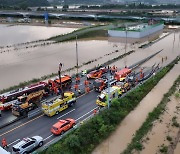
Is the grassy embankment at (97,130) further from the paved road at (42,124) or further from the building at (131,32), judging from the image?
the building at (131,32)

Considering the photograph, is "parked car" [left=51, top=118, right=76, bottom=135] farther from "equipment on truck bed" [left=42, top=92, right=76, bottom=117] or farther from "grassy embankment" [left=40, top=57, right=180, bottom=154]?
"equipment on truck bed" [left=42, top=92, right=76, bottom=117]

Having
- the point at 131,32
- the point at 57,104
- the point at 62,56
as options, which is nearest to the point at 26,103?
the point at 57,104

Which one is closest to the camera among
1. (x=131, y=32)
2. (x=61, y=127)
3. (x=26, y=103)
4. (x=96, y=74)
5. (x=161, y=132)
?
(x=61, y=127)

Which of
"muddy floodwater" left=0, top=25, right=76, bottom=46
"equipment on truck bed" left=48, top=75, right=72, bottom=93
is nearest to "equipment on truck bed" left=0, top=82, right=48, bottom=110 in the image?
"equipment on truck bed" left=48, top=75, right=72, bottom=93

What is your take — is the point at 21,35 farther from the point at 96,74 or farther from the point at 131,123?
the point at 131,123

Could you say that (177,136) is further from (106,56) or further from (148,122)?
(106,56)

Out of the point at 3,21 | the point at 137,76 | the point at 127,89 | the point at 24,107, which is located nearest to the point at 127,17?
the point at 3,21
